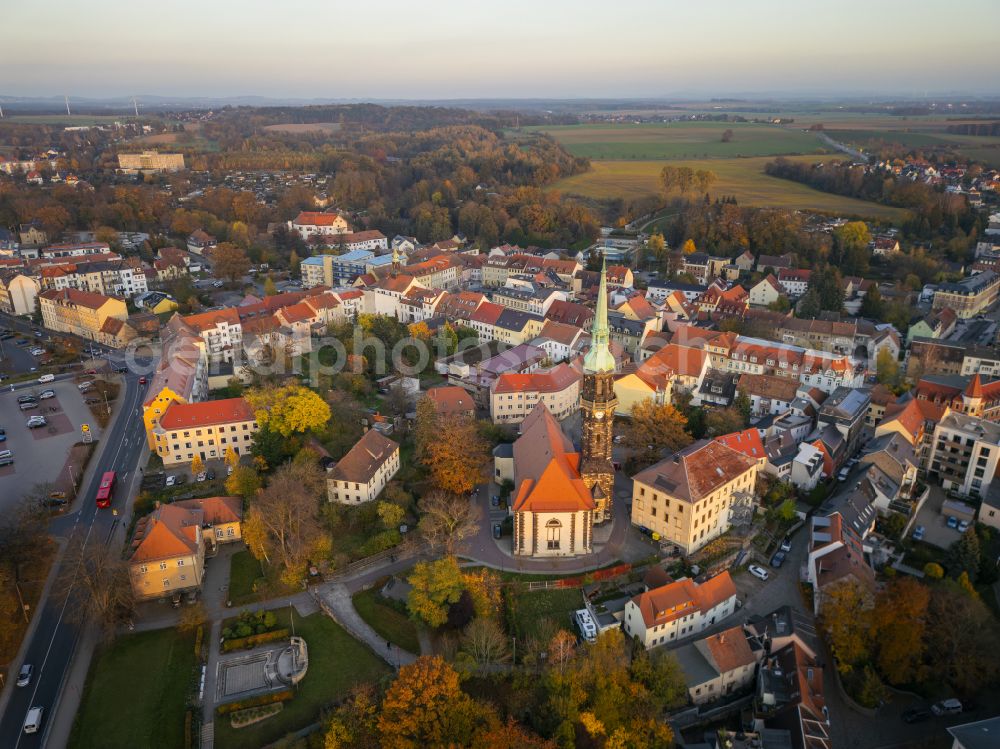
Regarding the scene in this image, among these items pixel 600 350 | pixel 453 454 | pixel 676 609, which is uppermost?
pixel 600 350

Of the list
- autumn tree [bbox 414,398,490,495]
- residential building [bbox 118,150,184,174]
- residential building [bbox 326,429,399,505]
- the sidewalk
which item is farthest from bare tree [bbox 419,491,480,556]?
residential building [bbox 118,150,184,174]

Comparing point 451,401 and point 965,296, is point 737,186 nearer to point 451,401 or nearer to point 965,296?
point 965,296

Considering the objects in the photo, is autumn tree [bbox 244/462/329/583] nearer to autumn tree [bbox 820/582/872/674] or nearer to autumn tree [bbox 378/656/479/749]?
autumn tree [bbox 378/656/479/749]

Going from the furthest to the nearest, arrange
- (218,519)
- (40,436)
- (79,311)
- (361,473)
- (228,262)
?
(228,262)
(79,311)
(40,436)
(361,473)
(218,519)

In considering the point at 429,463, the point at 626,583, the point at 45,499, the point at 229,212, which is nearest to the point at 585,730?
the point at 626,583

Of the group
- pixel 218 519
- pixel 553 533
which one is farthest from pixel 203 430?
pixel 553 533

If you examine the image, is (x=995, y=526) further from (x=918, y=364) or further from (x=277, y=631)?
(x=277, y=631)

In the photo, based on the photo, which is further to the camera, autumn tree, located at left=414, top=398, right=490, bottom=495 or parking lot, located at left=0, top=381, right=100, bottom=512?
parking lot, located at left=0, top=381, right=100, bottom=512
